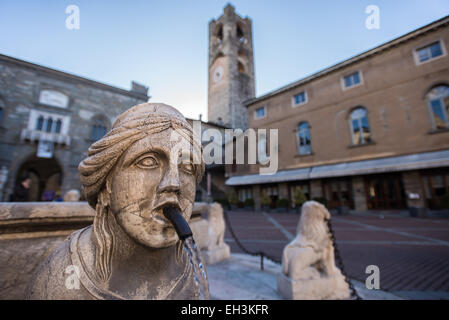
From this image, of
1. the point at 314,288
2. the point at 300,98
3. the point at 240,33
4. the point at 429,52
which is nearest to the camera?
the point at 314,288

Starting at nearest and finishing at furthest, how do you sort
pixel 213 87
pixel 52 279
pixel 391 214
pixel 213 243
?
pixel 52 279
pixel 213 243
pixel 391 214
pixel 213 87

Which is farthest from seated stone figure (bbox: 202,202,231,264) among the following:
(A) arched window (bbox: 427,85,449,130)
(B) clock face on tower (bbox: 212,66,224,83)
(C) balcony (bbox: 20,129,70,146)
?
(B) clock face on tower (bbox: 212,66,224,83)

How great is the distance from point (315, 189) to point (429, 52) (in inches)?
466

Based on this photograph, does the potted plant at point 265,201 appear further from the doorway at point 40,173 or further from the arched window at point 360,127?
Result: the doorway at point 40,173

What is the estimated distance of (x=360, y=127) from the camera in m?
15.6

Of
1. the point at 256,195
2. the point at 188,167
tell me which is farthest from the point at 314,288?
the point at 256,195

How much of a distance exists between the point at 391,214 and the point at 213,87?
26.9 m

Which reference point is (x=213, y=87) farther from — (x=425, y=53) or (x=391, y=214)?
(x=391, y=214)

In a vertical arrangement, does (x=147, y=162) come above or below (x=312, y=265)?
above

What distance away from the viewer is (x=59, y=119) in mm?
13977

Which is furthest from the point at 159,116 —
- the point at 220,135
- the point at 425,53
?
the point at 425,53

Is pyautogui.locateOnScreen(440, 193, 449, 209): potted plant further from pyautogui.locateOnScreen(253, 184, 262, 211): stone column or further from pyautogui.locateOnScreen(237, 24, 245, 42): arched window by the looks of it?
pyautogui.locateOnScreen(237, 24, 245, 42): arched window

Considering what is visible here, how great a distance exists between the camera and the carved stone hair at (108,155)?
0.83 metres

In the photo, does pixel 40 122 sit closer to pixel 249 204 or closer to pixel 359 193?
pixel 249 204
